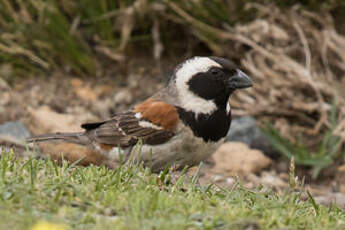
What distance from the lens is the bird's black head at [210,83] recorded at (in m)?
5.27

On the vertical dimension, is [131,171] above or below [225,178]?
above

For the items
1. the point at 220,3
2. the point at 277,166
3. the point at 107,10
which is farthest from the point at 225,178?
the point at 107,10

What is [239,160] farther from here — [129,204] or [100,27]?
[129,204]

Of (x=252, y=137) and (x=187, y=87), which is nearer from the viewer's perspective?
(x=187, y=87)

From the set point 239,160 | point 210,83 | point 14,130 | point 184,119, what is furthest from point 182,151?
point 14,130

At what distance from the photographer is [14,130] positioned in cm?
748

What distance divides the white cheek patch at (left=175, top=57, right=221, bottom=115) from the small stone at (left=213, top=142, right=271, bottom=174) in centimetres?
198

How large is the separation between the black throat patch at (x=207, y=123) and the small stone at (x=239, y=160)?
6.63 feet

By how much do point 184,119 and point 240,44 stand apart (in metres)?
3.41

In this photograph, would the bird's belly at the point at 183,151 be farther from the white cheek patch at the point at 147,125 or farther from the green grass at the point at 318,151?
the green grass at the point at 318,151

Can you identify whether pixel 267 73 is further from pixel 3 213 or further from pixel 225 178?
pixel 3 213

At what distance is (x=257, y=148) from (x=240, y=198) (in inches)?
157

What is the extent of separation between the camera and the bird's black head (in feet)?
17.3

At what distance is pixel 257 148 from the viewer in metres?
7.84
